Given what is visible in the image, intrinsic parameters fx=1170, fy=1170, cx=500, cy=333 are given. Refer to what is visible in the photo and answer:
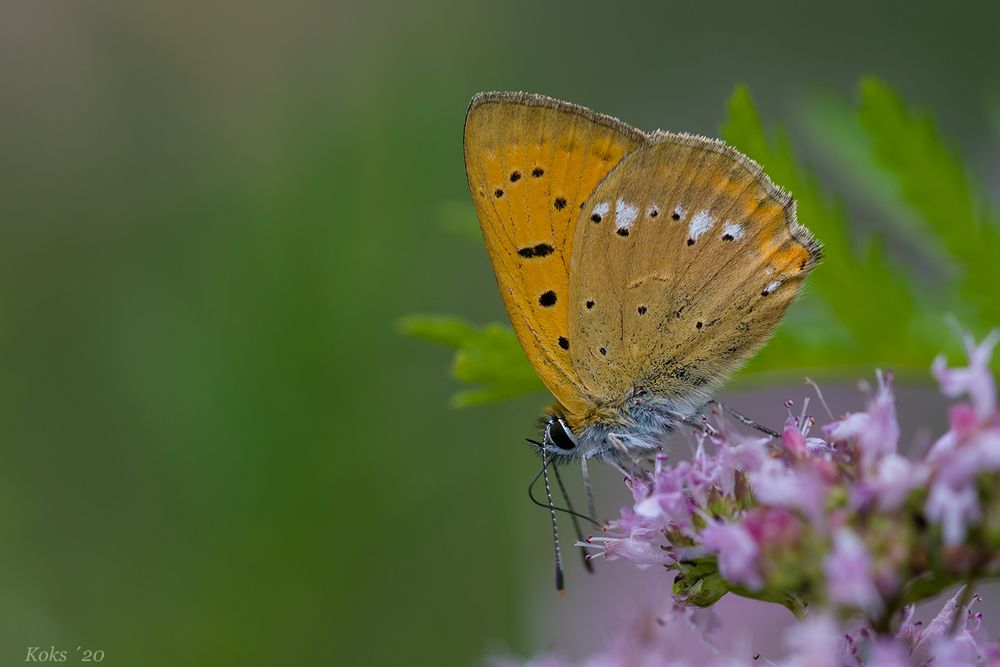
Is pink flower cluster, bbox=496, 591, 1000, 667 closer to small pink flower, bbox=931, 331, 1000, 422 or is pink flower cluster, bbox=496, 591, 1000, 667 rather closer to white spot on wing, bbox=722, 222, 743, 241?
small pink flower, bbox=931, 331, 1000, 422

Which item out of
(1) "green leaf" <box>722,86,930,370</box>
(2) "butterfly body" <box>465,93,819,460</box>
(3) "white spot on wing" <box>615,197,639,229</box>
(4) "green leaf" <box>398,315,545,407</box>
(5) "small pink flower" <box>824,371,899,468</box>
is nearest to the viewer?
(5) "small pink flower" <box>824,371,899,468</box>

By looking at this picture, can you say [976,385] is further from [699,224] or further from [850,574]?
[699,224]

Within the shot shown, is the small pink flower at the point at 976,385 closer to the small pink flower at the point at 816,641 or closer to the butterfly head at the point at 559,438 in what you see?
the small pink flower at the point at 816,641

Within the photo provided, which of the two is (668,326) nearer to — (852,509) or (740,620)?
(852,509)

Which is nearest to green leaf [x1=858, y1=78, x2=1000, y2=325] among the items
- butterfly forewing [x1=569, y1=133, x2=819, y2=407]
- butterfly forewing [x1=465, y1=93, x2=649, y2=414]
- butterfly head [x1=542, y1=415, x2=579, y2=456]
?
butterfly forewing [x1=569, y1=133, x2=819, y2=407]

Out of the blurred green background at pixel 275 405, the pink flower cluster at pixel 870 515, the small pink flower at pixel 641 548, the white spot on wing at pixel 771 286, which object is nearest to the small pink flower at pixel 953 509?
the pink flower cluster at pixel 870 515

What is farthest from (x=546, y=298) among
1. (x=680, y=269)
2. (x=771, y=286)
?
(x=771, y=286)
